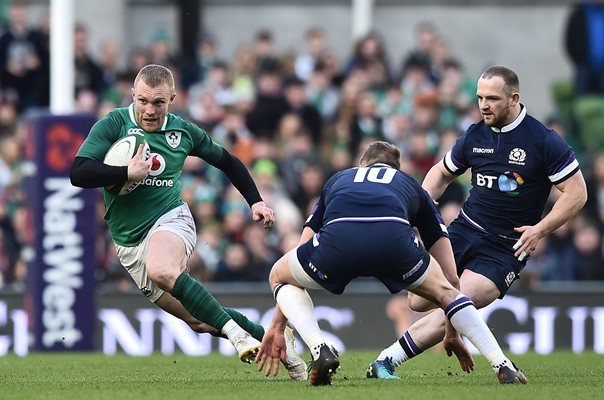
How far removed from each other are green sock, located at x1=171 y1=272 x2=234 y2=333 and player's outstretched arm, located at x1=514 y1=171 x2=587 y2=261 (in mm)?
2070

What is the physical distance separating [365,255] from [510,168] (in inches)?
69.7

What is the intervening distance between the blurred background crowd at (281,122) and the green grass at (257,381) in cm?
436

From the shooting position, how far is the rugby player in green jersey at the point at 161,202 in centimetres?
982

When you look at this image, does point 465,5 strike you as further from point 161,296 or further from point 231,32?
point 161,296

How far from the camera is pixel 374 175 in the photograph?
9.46 meters

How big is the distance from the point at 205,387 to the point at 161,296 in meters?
1.27

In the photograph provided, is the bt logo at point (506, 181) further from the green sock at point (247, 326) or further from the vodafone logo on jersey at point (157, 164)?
the vodafone logo on jersey at point (157, 164)

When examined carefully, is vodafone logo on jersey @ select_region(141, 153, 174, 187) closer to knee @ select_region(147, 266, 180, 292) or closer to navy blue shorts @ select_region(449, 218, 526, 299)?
knee @ select_region(147, 266, 180, 292)

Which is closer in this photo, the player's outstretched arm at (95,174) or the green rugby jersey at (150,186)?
the player's outstretched arm at (95,174)

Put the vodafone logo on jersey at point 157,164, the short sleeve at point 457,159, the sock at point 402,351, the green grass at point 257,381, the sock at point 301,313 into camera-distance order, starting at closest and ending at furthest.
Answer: the green grass at point 257,381, the sock at point 301,313, the vodafone logo on jersey at point 157,164, the sock at point 402,351, the short sleeve at point 457,159

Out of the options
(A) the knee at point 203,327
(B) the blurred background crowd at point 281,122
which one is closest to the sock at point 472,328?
(A) the knee at point 203,327

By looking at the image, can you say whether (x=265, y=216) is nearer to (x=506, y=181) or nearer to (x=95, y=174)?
(x=95, y=174)

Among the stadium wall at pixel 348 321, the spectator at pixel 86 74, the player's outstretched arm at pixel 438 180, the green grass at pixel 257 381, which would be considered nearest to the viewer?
the green grass at pixel 257 381

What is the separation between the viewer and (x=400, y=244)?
9172 millimetres
